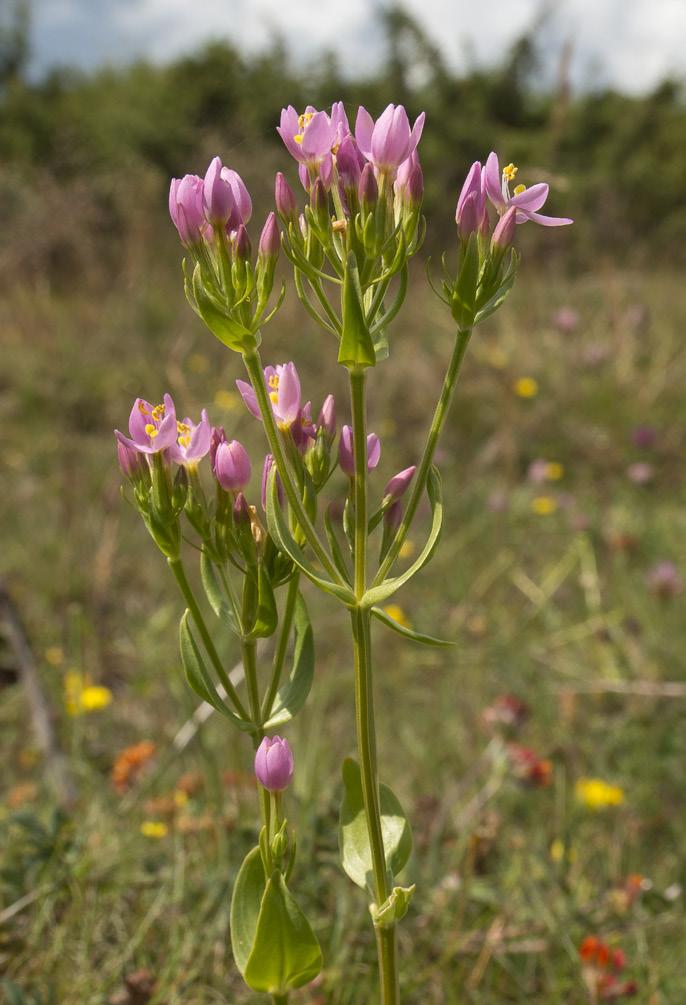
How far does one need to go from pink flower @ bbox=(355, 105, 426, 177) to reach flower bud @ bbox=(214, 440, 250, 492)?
12.8 inches

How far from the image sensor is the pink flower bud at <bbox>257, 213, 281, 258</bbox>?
0.99m

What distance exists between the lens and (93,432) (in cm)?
517

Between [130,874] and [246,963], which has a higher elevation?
[246,963]

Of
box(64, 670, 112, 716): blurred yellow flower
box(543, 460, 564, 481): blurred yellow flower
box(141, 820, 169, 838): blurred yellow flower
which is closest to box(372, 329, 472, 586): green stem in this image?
box(141, 820, 169, 838): blurred yellow flower

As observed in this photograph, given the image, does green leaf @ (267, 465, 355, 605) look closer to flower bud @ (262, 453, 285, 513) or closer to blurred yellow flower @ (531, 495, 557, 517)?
flower bud @ (262, 453, 285, 513)

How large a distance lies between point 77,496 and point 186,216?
3136 millimetres

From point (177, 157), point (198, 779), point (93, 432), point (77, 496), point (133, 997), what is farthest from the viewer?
point (177, 157)

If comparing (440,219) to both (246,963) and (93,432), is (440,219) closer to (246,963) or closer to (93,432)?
(93,432)

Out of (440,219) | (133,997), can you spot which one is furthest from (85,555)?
(440,219)

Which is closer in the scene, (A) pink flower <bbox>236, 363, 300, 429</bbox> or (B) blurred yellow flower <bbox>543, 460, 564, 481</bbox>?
(A) pink flower <bbox>236, 363, 300, 429</bbox>

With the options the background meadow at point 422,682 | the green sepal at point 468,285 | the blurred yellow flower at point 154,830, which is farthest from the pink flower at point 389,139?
the blurred yellow flower at point 154,830

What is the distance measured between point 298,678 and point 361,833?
185 mm

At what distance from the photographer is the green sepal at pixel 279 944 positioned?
93 centimetres

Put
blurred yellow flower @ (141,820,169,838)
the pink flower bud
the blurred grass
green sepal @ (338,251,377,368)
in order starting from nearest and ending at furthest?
green sepal @ (338,251,377,368), the pink flower bud, the blurred grass, blurred yellow flower @ (141,820,169,838)
